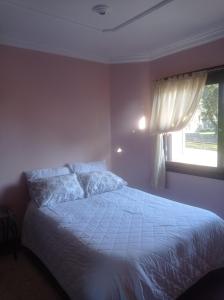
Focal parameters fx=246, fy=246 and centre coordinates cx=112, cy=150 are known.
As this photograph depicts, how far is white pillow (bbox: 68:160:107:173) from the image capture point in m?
3.32

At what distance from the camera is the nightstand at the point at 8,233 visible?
8.77 ft

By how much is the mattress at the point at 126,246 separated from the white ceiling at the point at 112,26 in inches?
73.4

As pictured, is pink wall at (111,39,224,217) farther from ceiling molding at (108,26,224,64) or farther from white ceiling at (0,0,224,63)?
white ceiling at (0,0,224,63)

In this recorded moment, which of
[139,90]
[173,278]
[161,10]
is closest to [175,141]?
[139,90]

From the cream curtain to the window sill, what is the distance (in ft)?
0.41

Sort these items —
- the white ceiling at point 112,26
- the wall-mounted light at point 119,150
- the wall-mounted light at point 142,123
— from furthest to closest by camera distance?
the wall-mounted light at point 119,150, the wall-mounted light at point 142,123, the white ceiling at point 112,26

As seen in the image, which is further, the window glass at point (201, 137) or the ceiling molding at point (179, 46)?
the window glass at point (201, 137)

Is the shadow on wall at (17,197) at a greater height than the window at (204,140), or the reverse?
the window at (204,140)

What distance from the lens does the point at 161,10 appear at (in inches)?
88.2

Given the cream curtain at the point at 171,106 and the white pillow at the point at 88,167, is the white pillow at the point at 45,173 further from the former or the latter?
the cream curtain at the point at 171,106

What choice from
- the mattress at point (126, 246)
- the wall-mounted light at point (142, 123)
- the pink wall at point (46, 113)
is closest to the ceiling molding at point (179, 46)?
the pink wall at point (46, 113)

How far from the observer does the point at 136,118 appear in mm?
3664

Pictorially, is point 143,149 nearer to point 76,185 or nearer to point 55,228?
point 76,185

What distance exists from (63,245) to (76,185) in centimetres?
103
